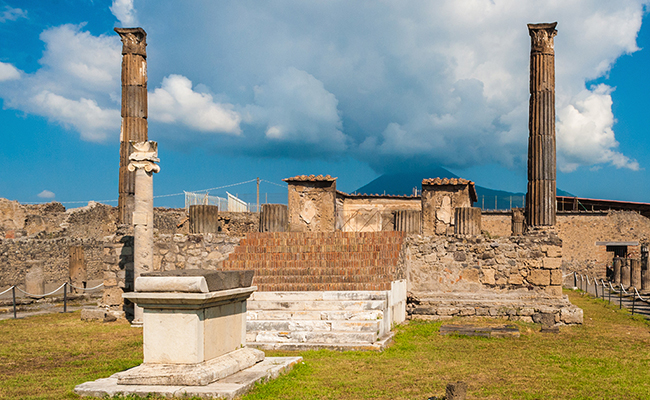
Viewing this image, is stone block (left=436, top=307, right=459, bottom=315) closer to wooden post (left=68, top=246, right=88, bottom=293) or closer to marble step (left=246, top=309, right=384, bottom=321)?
marble step (left=246, top=309, right=384, bottom=321)

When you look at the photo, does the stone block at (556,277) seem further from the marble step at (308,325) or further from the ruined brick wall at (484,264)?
the marble step at (308,325)

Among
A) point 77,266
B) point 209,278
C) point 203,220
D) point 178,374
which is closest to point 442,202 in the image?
point 203,220

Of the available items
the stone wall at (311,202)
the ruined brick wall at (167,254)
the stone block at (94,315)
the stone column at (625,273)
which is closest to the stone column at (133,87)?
the ruined brick wall at (167,254)

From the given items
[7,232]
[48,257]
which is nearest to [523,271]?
[48,257]

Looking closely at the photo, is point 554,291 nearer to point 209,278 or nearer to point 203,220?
point 203,220

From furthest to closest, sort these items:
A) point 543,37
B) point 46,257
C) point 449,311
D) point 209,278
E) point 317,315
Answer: point 46,257 < point 543,37 < point 449,311 < point 317,315 < point 209,278

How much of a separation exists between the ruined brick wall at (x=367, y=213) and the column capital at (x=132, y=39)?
12.1 m

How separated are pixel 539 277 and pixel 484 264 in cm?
125

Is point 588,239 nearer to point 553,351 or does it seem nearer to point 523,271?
point 523,271

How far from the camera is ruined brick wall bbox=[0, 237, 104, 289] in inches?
883

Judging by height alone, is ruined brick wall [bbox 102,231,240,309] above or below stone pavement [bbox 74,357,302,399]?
above

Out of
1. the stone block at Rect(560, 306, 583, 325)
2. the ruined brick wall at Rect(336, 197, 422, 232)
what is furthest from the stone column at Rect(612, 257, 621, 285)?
the stone block at Rect(560, 306, 583, 325)

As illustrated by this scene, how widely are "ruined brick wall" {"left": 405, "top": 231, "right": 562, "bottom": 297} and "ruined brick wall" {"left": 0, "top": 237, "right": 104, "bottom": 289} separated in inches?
616

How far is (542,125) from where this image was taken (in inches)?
535
